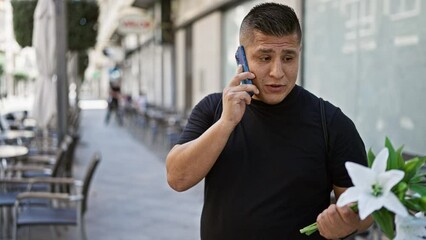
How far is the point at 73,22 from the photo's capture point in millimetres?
16172

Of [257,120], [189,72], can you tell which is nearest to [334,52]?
[257,120]

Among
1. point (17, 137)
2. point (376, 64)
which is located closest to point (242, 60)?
point (376, 64)

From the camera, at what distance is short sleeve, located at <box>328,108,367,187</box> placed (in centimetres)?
182

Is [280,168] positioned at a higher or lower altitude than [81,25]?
lower

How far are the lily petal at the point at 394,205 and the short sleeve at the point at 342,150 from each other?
1.86ft

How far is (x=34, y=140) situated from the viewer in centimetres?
1062

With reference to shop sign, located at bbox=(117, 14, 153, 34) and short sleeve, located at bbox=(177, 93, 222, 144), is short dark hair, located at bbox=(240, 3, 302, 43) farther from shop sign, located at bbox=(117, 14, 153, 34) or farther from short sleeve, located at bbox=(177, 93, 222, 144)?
shop sign, located at bbox=(117, 14, 153, 34)

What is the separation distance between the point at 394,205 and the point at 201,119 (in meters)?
0.86

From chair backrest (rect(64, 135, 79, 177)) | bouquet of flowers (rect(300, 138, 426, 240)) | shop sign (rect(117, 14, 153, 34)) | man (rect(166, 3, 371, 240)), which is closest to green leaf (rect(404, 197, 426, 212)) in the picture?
bouquet of flowers (rect(300, 138, 426, 240))

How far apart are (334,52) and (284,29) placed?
565cm

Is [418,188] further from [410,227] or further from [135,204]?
[135,204]

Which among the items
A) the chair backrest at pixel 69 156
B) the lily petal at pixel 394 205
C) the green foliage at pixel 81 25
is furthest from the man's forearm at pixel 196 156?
the green foliage at pixel 81 25

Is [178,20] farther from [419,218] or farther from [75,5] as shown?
[419,218]

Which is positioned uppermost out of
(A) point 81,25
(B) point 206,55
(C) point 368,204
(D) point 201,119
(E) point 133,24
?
(E) point 133,24
